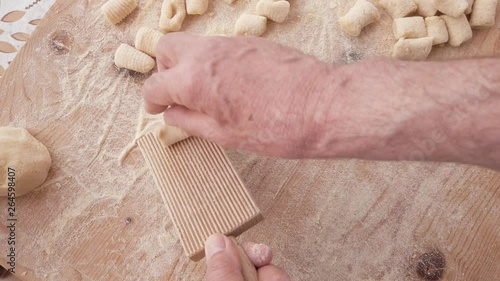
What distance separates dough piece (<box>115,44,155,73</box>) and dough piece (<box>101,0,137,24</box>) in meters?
0.12

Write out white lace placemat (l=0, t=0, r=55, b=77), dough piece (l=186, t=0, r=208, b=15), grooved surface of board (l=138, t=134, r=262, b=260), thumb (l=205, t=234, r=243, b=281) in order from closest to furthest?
thumb (l=205, t=234, r=243, b=281), grooved surface of board (l=138, t=134, r=262, b=260), dough piece (l=186, t=0, r=208, b=15), white lace placemat (l=0, t=0, r=55, b=77)

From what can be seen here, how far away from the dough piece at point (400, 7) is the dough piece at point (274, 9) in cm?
30

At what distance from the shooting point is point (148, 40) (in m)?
1.44

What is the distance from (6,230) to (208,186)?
59 centimetres

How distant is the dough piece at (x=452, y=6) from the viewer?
1.38 metres

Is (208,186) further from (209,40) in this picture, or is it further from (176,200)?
(209,40)

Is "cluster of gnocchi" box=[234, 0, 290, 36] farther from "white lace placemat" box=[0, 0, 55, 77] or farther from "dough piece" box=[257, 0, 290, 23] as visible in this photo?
"white lace placemat" box=[0, 0, 55, 77]

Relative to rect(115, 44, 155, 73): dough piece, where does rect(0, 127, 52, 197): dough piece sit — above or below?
below

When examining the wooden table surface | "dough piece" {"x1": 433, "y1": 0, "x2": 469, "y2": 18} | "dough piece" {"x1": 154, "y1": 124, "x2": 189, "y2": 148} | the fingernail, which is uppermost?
"dough piece" {"x1": 433, "y1": 0, "x2": 469, "y2": 18}

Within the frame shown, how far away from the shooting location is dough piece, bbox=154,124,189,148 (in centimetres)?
117

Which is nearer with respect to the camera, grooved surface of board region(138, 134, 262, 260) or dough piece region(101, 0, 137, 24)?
grooved surface of board region(138, 134, 262, 260)

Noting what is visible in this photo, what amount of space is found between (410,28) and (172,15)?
2.33ft

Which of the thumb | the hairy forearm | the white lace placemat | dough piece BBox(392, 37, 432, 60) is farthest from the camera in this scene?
the white lace placemat

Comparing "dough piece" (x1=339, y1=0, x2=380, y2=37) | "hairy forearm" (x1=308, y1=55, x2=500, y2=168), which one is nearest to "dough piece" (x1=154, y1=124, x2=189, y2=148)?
"hairy forearm" (x1=308, y1=55, x2=500, y2=168)
